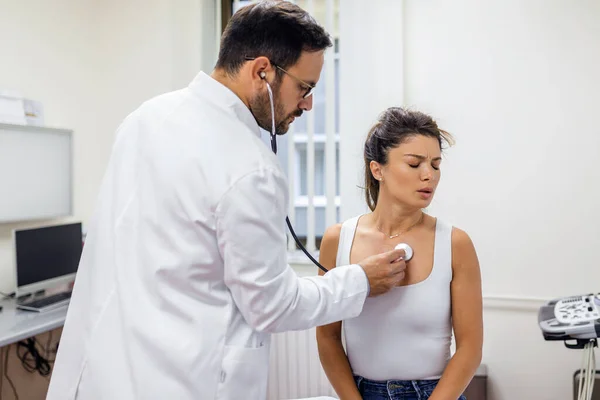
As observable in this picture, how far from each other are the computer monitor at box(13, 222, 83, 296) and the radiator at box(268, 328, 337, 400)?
1.08 m

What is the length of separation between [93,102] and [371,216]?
2053 millimetres

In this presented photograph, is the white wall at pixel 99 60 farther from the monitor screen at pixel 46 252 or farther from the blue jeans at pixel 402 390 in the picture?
the blue jeans at pixel 402 390

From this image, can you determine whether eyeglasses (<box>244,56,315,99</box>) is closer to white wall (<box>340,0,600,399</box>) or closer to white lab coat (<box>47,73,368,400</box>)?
white lab coat (<box>47,73,368,400</box>)

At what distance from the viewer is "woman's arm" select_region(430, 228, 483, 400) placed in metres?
1.14

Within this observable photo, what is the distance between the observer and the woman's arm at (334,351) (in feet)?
3.98

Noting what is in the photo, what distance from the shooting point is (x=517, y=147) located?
7.09 feet

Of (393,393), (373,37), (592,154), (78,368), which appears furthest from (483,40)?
(78,368)

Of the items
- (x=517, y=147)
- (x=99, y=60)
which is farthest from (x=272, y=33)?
(x=99, y=60)

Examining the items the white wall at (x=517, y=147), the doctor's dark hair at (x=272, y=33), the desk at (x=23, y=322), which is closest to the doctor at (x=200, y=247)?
the doctor's dark hair at (x=272, y=33)

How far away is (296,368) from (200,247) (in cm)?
174

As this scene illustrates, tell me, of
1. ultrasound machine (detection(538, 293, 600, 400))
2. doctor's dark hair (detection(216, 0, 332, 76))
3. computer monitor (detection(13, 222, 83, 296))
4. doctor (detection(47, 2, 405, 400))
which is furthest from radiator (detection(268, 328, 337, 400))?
doctor's dark hair (detection(216, 0, 332, 76))

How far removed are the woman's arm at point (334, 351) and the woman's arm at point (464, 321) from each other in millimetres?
201

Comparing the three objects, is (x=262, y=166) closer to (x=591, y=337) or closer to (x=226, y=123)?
(x=226, y=123)

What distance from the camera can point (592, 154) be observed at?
2.08 m
